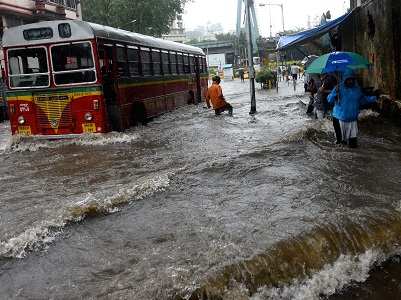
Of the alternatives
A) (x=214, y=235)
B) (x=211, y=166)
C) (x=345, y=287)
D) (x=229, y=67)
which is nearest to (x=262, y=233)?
(x=214, y=235)

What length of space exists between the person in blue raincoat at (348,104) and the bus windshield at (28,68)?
22.1 feet

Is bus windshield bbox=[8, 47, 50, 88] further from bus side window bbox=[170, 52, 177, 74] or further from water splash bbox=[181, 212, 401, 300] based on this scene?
water splash bbox=[181, 212, 401, 300]

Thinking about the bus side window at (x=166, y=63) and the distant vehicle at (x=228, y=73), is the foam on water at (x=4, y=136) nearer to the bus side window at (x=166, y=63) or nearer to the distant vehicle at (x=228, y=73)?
the bus side window at (x=166, y=63)

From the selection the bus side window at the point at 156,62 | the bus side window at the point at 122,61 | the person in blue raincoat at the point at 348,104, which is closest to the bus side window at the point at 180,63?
the bus side window at the point at 156,62

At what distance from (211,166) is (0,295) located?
469 cm

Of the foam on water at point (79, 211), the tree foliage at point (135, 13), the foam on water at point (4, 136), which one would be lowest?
the foam on water at point (79, 211)

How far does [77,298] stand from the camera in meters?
4.07

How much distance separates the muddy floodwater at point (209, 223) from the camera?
4266 millimetres

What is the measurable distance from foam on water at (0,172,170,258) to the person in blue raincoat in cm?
328


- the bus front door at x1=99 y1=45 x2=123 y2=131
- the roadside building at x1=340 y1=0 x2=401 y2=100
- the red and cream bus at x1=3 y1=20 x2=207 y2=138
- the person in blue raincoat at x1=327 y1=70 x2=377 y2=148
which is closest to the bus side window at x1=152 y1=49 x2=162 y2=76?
the red and cream bus at x1=3 y1=20 x2=207 y2=138

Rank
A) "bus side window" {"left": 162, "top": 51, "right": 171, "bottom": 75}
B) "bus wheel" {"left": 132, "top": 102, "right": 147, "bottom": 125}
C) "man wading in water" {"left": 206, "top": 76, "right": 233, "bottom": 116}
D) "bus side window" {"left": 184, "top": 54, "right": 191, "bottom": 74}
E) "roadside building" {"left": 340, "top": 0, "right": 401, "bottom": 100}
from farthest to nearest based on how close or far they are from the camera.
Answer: "bus side window" {"left": 184, "top": 54, "right": 191, "bottom": 74}, "bus side window" {"left": 162, "top": 51, "right": 171, "bottom": 75}, "man wading in water" {"left": 206, "top": 76, "right": 233, "bottom": 116}, "bus wheel" {"left": 132, "top": 102, "right": 147, "bottom": 125}, "roadside building" {"left": 340, "top": 0, "right": 401, "bottom": 100}

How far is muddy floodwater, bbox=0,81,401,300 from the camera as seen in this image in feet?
14.0

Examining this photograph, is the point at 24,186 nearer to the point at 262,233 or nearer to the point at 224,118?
the point at 262,233

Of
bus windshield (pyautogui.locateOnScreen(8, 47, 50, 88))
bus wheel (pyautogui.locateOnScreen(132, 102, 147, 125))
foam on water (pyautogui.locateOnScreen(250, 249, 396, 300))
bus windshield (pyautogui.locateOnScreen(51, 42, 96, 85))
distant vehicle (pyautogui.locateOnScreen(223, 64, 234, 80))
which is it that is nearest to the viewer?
foam on water (pyautogui.locateOnScreen(250, 249, 396, 300))
